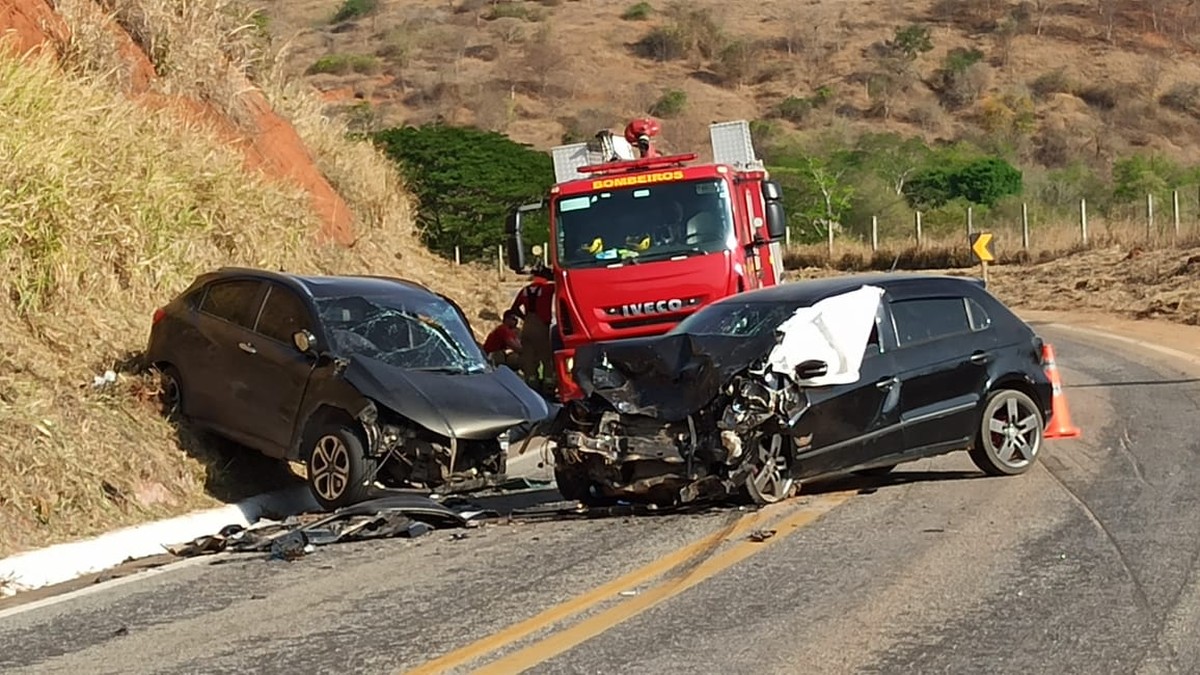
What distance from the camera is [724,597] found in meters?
8.44

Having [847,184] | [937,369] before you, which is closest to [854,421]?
[937,369]

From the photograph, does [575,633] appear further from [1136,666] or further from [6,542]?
[6,542]

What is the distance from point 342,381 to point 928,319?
14.4 ft

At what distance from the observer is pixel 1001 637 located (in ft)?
24.5

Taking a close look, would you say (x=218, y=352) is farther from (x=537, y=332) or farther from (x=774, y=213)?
(x=774, y=213)

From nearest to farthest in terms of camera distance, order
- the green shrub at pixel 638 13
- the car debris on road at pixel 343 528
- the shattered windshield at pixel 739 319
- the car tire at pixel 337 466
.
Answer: the car debris on road at pixel 343 528 → the shattered windshield at pixel 739 319 → the car tire at pixel 337 466 → the green shrub at pixel 638 13

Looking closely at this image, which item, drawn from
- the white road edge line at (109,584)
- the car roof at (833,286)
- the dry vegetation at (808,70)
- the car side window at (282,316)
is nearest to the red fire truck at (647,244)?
the car side window at (282,316)

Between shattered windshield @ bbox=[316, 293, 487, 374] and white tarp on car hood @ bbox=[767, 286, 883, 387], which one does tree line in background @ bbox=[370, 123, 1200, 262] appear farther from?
white tarp on car hood @ bbox=[767, 286, 883, 387]

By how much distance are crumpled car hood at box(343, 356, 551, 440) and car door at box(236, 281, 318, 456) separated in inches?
21.1

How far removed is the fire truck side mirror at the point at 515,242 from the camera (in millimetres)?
17688

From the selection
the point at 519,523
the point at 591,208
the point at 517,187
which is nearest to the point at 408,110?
the point at 517,187

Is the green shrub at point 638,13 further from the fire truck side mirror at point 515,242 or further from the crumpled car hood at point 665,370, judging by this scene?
the crumpled car hood at point 665,370

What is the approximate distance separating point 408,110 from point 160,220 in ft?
277

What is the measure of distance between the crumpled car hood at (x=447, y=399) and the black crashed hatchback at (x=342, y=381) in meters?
0.01
